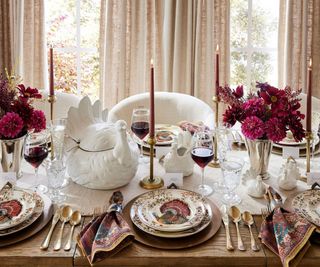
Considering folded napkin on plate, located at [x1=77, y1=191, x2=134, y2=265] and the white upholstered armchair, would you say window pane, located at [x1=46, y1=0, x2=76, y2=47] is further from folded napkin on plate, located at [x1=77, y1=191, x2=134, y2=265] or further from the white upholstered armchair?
folded napkin on plate, located at [x1=77, y1=191, x2=134, y2=265]

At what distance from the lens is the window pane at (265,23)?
3516 millimetres

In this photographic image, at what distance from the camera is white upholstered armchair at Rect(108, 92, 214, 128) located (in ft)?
8.61

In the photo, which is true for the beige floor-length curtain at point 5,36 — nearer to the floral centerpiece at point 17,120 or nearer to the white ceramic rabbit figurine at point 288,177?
the floral centerpiece at point 17,120

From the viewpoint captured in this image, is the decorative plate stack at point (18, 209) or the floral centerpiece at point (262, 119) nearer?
the decorative plate stack at point (18, 209)

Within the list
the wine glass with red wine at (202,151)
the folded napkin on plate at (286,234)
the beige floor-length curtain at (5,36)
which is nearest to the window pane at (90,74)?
the beige floor-length curtain at (5,36)

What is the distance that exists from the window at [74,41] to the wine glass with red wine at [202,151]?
2.31m

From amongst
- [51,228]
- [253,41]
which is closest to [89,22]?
[253,41]

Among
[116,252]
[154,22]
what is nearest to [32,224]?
[116,252]

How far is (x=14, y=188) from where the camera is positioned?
54.7 inches

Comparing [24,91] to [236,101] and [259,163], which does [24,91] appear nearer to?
[236,101]

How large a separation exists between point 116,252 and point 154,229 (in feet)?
0.41

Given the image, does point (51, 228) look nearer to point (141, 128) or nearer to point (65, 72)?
point (141, 128)

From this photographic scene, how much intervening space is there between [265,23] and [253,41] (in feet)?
0.57

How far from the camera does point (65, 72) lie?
3.62 metres
